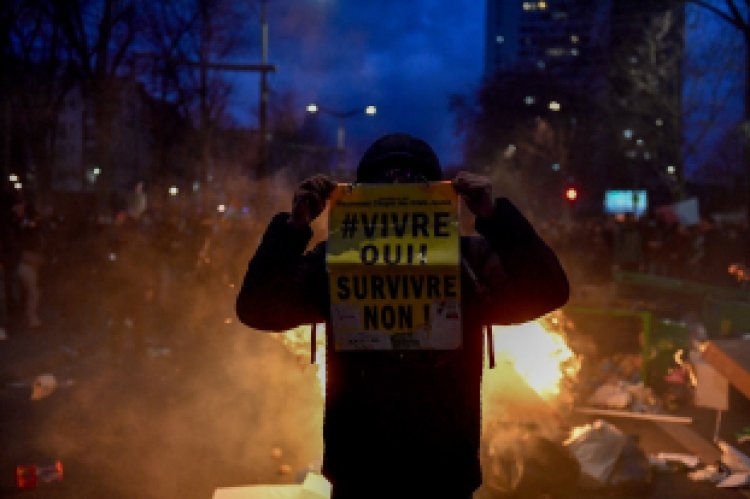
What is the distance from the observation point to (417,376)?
2393 mm

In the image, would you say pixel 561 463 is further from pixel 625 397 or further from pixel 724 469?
pixel 625 397

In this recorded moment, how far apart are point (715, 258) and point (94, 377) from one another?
50.8ft

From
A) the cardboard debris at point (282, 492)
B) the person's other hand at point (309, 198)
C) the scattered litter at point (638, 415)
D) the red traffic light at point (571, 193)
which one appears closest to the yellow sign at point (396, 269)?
the person's other hand at point (309, 198)

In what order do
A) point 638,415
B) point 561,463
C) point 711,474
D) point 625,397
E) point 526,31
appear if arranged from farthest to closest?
1. point 526,31
2. point 625,397
3. point 638,415
4. point 711,474
5. point 561,463

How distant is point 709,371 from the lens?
287 inches

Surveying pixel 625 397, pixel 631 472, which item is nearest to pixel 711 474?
pixel 631 472

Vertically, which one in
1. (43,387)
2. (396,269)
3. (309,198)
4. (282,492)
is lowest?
(43,387)

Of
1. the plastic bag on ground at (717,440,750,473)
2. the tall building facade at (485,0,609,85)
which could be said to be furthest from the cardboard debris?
the tall building facade at (485,0,609,85)

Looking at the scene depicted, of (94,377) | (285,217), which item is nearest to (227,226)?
(94,377)

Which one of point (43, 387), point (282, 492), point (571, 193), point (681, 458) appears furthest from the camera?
point (571, 193)

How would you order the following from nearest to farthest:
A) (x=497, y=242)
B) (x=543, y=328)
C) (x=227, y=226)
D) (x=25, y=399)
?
1. (x=497, y=242)
2. (x=543, y=328)
3. (x=25, y=399)
4. (x=227, y=226)

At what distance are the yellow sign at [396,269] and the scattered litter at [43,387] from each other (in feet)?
22.5

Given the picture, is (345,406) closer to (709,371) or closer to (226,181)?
(709,371)

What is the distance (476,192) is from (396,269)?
0.34 meters
